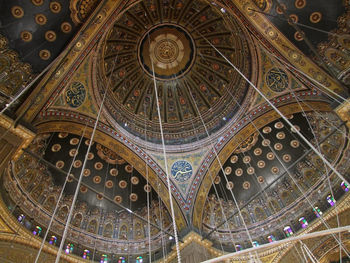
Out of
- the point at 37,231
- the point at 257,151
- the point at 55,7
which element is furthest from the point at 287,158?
the point at 55,7

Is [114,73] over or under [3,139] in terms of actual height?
over

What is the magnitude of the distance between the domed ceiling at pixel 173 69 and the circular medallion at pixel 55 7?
2965mm

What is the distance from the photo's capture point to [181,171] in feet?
35.3

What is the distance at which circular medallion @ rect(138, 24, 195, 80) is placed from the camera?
38.8 feet

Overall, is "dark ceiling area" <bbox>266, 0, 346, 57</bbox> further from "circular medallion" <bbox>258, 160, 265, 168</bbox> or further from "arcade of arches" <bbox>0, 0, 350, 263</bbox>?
"circular medallion" <bbox>258, 160, 265, 168</bbox>

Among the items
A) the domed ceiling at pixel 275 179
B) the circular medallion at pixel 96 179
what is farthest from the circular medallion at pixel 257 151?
the circular medallion at pixel 96 179

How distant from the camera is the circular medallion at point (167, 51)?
1181 centimetres

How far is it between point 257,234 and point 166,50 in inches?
342

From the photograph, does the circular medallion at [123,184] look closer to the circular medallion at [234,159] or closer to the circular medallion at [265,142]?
the circular medallion at [234,159]

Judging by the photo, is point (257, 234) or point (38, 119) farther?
point (257, 234)

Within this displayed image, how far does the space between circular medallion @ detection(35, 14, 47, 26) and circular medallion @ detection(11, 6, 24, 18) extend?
343mm

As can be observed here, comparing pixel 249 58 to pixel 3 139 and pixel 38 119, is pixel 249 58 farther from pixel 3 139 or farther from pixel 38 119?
pixel 3 139

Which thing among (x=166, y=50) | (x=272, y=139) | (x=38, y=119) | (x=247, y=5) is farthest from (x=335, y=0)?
(x=38, y=119)

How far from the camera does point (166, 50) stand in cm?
1218
